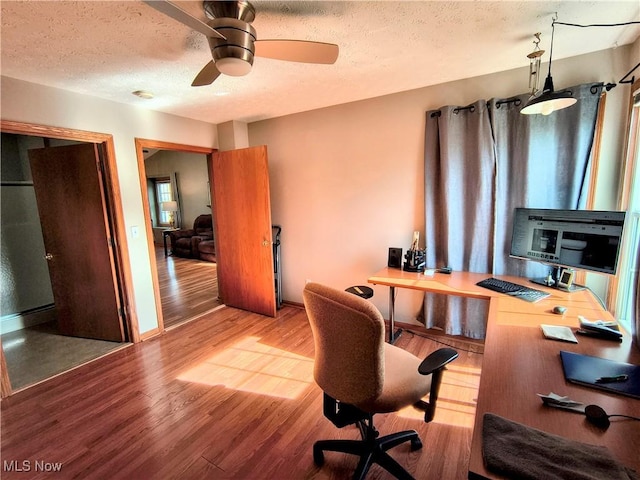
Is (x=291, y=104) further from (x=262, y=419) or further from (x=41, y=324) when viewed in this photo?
(x=41, y=324)

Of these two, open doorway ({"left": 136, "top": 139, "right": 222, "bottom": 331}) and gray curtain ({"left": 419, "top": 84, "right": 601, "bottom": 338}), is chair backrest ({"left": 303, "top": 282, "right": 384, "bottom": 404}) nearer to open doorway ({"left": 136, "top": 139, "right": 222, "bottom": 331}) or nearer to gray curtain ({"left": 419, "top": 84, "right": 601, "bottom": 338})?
gray curtain ({"left": 419, "top": 84, "right": 601, "bottom": 338})

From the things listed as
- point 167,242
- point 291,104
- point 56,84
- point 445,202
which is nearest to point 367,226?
point 445,202

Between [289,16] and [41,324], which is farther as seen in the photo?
[41,324]

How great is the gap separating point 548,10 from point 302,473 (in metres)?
2.82

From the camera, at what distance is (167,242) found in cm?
785

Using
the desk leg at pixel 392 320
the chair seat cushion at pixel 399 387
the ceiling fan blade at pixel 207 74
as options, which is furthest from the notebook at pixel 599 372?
the ceiling fan blade at pixel 207 74

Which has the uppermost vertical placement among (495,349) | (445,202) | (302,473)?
(445,202)

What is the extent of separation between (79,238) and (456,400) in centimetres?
368

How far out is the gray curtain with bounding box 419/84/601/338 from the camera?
7.13 ft

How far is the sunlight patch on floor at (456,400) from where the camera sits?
1907 millimetres

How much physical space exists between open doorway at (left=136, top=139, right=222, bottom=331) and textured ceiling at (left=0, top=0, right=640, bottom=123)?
2667 millimetres

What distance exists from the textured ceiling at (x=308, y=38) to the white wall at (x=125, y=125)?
11cm

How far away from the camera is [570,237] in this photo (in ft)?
6.42

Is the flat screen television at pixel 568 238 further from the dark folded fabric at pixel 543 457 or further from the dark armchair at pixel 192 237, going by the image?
the dark armchair at pixel 192 237
